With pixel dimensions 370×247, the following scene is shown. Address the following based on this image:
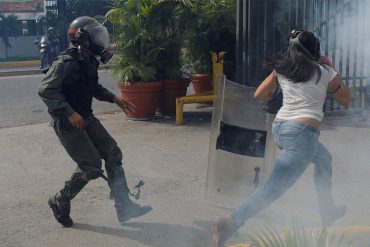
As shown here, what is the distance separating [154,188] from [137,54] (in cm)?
347

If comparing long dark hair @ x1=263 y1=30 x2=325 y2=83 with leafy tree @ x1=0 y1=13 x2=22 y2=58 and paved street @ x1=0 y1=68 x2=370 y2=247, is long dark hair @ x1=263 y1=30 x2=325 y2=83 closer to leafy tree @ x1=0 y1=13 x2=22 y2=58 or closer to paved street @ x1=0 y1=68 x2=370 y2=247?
paved street @ x1=0 y1=68 x2=370 y2=247

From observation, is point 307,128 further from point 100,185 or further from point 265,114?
point 100,185

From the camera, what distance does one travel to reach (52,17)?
77.4 feet

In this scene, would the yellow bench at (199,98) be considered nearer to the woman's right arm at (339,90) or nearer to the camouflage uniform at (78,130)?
the camouflage uniform at (78,130)

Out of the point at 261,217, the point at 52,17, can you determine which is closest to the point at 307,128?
the point at 261,217

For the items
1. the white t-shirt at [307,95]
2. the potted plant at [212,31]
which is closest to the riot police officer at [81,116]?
the white t-shirt at [307,95]

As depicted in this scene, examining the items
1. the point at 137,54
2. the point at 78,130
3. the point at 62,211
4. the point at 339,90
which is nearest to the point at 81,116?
the point at 78,130

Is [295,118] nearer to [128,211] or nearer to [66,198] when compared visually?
[128,211]

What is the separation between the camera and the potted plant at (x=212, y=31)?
880cm

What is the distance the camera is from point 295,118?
389 cm

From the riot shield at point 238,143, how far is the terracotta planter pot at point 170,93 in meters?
4.21

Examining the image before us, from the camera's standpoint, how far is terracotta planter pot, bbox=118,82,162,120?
850 centimetres

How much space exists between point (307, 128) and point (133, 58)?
5046mm

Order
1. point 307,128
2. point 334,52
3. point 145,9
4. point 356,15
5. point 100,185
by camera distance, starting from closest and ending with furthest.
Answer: point 307,128 → point 100,185 → point 356,15 → point 334,52 → point 145,9
